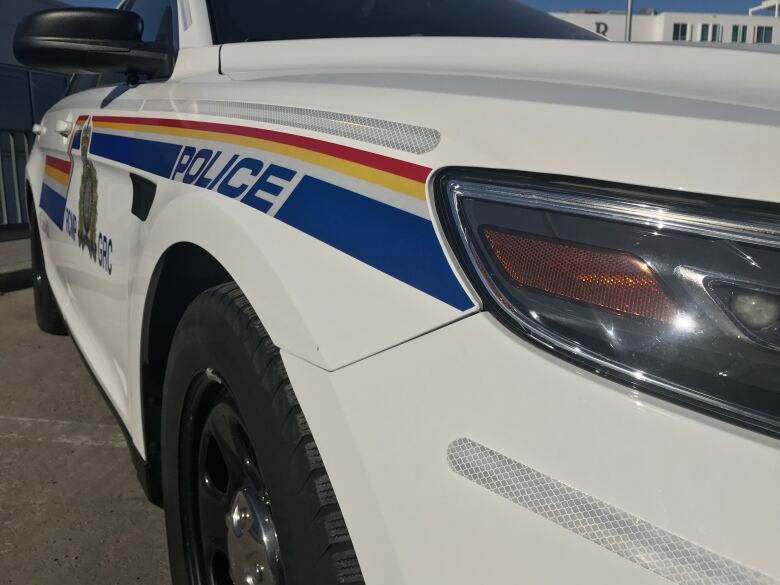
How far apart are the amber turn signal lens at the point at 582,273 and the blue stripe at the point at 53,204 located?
249 centimetres

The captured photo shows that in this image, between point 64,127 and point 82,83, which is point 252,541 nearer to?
point 64,127

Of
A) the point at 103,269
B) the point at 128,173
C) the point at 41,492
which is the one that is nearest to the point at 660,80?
the point at 128,173

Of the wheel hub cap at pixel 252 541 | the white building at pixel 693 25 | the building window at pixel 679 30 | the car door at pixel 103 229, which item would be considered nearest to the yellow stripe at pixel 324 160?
the car door at pixel 103 229

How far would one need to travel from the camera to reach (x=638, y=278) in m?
0.82

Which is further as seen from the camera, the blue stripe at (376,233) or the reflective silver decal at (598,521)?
the blue stripe at (376,233)

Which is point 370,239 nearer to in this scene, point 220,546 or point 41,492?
point 220,546

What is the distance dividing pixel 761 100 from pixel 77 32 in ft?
5.79

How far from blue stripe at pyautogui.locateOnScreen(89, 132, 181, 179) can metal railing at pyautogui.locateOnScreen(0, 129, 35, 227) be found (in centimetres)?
587

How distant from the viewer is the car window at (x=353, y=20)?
1.98 meters

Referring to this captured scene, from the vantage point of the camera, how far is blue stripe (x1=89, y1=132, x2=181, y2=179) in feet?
5.69

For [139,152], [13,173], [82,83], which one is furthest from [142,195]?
[13,173]

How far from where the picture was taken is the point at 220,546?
1.61 metres

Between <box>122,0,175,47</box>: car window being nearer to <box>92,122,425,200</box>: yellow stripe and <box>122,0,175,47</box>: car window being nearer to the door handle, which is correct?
the door handle

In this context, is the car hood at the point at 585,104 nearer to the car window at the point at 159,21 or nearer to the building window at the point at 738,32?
the car window at the point at 159,21
